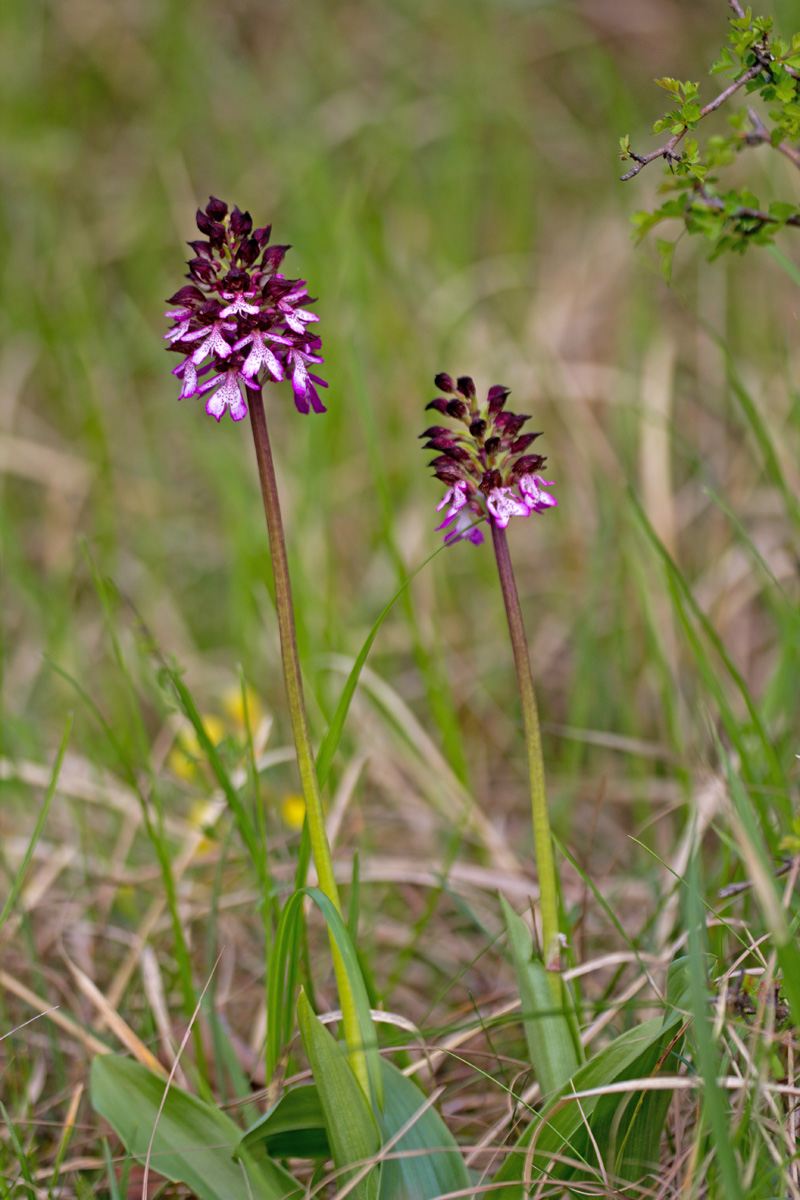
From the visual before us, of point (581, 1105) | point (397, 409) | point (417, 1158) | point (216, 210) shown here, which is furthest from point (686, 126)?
point (397, 409)

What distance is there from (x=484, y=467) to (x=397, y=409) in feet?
10.3

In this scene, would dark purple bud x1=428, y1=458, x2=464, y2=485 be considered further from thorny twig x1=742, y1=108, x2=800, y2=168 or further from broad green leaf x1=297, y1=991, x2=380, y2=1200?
broad green leaf x1=297, y1=991, x2=380, y2=1200

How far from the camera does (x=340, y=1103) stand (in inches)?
56.6

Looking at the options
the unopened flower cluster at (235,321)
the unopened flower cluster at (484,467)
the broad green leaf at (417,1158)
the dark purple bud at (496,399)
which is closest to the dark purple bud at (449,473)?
the unopened flower cluster at (484,467)

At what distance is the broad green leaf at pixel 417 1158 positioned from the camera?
152cm

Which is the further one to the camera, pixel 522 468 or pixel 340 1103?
pixel 522 468

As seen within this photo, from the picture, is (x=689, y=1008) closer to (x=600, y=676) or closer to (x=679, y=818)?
(x=679, y=818)

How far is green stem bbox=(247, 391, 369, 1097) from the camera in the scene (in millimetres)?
1479

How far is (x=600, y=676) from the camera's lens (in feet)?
12.1

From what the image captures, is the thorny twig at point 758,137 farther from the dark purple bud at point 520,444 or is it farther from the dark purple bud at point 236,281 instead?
the dark purple bud at point 236,281

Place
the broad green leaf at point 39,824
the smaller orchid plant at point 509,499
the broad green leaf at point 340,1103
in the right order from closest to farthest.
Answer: the broad green leaf at point 340,1103
the smaller orchid plant at point 509,499
the broad green leaf at point 39,824

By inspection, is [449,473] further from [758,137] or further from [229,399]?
[758,137]

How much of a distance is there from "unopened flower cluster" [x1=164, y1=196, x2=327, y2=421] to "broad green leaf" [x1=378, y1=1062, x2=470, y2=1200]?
1133mm

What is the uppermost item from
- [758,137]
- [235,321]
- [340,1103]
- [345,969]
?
[758,137]
